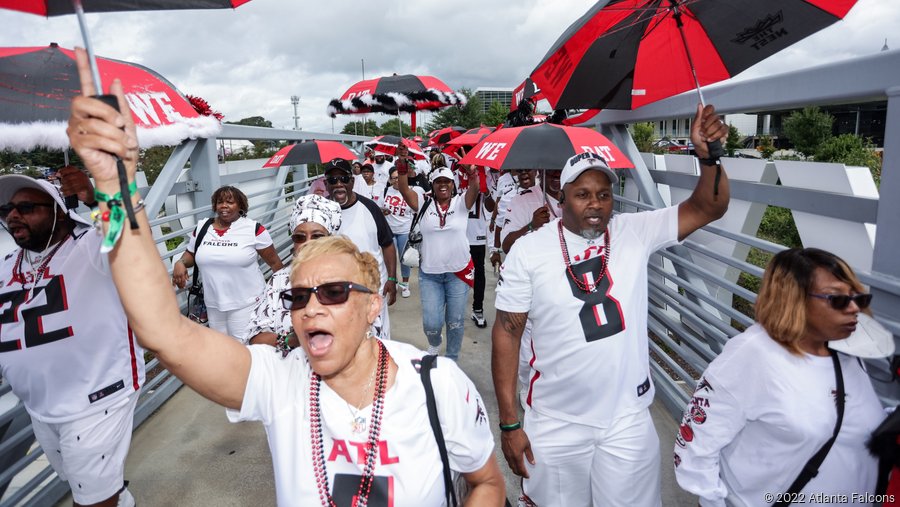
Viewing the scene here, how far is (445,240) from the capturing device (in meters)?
5.12

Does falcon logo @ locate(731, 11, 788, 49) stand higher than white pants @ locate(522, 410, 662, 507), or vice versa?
falcon logo @ locate(731, 11, 788, 49)

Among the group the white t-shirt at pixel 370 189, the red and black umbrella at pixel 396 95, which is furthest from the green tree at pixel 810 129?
the white t-shirt at pixel 370 189

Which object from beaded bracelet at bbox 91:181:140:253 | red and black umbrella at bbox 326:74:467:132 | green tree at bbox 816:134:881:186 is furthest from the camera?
green tree at bbox 816:134:881:186

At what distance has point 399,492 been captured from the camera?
158cm

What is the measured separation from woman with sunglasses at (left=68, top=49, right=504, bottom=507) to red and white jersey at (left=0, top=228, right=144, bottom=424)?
59.6 inches

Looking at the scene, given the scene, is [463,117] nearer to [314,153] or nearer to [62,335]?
[314,153]

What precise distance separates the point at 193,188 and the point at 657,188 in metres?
5.29

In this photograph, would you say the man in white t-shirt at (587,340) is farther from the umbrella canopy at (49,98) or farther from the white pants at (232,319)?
the white pants at (232,319)

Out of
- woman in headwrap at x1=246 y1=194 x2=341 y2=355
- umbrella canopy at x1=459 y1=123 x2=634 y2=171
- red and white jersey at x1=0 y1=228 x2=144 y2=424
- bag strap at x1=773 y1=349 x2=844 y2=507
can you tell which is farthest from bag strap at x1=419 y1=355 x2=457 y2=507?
umbrella canopy at x1=459 y1=123 x2=634 y2=171

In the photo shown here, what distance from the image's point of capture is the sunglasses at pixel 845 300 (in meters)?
1.84

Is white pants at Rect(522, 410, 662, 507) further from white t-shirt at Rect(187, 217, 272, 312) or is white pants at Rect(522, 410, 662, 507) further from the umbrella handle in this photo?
white t-shirt at Rect(187, 217, 272, 312)

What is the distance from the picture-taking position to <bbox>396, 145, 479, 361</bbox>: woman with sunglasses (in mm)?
5074

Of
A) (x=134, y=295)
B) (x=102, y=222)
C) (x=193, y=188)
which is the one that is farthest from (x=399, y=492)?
(x=193, y=188)

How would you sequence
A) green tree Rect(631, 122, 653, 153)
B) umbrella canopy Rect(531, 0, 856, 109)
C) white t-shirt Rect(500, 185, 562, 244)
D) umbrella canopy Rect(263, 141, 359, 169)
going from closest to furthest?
umbrella canopy Rect(531, 0, 856, 109) < white t-shirt Rect(500, 185, 562, 244) < umbrella canopy Rect(263, 141, 359, 169) < green tree Rect(631, 122, 653, 153)
